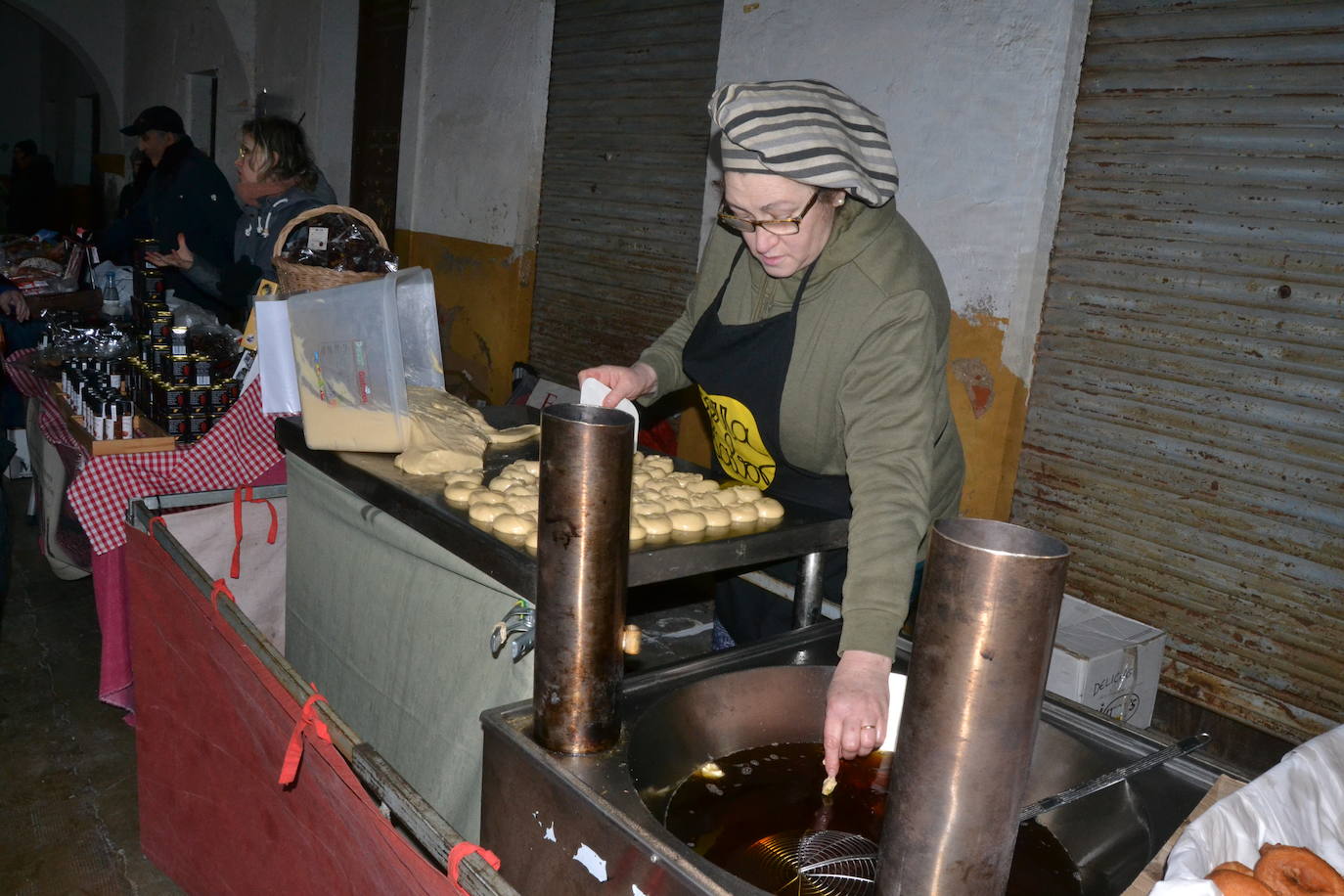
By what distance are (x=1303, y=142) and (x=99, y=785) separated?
13.5 feet

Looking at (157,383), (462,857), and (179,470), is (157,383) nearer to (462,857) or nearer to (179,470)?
(179,470)

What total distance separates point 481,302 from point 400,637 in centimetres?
466

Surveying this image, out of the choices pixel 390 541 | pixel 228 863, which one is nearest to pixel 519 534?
pixel 390 541

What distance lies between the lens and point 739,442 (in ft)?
6.35

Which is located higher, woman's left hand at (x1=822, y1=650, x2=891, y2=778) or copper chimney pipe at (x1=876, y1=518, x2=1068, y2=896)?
copper chimney pipe at (x1=876, y1=518, x2=1068, y2=896)

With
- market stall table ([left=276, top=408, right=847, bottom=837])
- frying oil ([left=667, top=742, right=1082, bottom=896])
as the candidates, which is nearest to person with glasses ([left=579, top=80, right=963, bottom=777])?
frying oil ([left=667, top=742, right=1082, bottom=896])

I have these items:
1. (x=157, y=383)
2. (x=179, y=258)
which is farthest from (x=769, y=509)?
(x=179, y=258)

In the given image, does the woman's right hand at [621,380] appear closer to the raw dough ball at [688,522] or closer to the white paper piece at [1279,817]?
the raw dough ball at [688,522]

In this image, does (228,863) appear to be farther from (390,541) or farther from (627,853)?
(627,853)

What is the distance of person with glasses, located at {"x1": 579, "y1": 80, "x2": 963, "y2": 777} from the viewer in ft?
4.33

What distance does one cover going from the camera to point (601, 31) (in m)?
5.42

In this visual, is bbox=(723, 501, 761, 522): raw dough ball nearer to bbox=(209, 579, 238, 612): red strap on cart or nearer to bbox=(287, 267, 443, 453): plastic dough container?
bbox=(287, 267, 443, 453): plastic dough container

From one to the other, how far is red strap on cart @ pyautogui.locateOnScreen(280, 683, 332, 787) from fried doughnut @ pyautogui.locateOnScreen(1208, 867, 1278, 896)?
1079 millimetres

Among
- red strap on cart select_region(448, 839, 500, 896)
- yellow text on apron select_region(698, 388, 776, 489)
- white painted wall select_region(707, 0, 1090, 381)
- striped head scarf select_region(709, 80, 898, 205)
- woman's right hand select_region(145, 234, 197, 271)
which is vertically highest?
white painted wall select_region(707, 0, 1090, 381)
